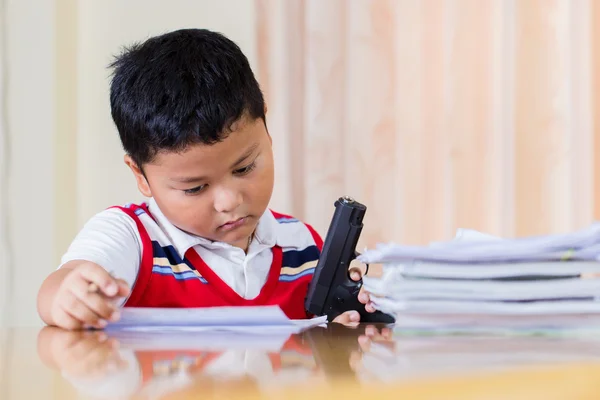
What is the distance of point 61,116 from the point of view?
2156 millimetres

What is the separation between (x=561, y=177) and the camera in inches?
68.5

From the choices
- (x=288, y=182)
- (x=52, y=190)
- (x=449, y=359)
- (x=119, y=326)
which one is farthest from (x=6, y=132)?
(x=449, y=359)

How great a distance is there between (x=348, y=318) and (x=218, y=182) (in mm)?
309

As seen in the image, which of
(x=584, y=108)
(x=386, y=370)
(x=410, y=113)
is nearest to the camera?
(x=386, y=370)

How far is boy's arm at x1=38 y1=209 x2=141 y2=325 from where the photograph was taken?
2.82 feet

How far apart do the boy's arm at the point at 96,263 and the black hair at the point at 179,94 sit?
0.11 metres

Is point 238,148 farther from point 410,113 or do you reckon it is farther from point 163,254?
point 410,113

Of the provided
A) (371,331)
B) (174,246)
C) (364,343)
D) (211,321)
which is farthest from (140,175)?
(364,343)

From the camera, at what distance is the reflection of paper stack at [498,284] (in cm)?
66

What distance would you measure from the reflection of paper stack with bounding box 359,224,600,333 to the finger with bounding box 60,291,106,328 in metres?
0.34

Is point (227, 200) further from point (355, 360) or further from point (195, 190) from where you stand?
point (355, 360)

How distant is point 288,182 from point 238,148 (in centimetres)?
83

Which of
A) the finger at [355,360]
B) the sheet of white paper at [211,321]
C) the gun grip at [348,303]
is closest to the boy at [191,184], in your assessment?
the gun grip at [348,303]

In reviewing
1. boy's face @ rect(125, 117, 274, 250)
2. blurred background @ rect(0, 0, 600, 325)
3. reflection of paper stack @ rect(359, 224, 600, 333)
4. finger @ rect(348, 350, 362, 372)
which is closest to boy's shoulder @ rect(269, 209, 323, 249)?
boy's face @ rect(125, 117, 274, 250)
